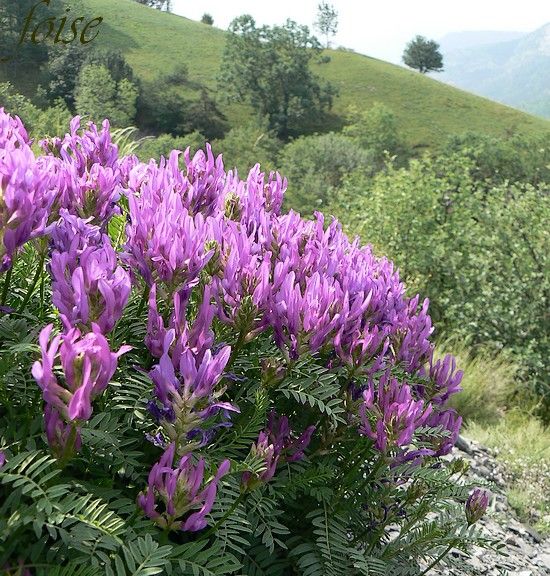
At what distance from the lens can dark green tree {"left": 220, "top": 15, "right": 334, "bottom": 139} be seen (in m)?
72.5

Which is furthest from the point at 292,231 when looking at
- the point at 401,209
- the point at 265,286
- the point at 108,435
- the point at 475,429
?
the point at 401,209

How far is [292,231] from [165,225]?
71 centimetres

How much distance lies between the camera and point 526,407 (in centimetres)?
1025

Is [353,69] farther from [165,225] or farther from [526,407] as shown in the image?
[165,225]

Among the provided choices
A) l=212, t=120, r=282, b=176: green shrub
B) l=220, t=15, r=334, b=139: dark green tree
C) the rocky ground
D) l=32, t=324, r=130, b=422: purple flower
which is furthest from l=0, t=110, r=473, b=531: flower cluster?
l=220, t=15, r=334, b=139: dark green tree

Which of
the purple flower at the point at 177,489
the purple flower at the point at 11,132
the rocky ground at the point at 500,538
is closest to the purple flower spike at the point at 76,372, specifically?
the purple flower at the point at 177,489

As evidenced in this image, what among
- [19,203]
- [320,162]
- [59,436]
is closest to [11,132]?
[19,203]

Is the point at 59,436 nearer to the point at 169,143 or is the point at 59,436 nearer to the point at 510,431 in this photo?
the point at 510,431

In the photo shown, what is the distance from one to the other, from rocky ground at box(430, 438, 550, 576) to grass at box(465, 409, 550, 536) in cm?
12

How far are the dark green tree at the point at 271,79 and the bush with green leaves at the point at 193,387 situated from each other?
7097 cm

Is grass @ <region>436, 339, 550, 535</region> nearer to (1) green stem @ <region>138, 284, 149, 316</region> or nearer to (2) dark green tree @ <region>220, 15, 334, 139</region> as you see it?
(1) green stem @ <region>138, 284, 149, 316</region>

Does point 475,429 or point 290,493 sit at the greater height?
point 290,493

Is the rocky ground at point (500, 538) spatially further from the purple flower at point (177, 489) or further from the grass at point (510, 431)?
the purple flower at point (177, 489)

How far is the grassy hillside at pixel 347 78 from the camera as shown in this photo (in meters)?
73.5
